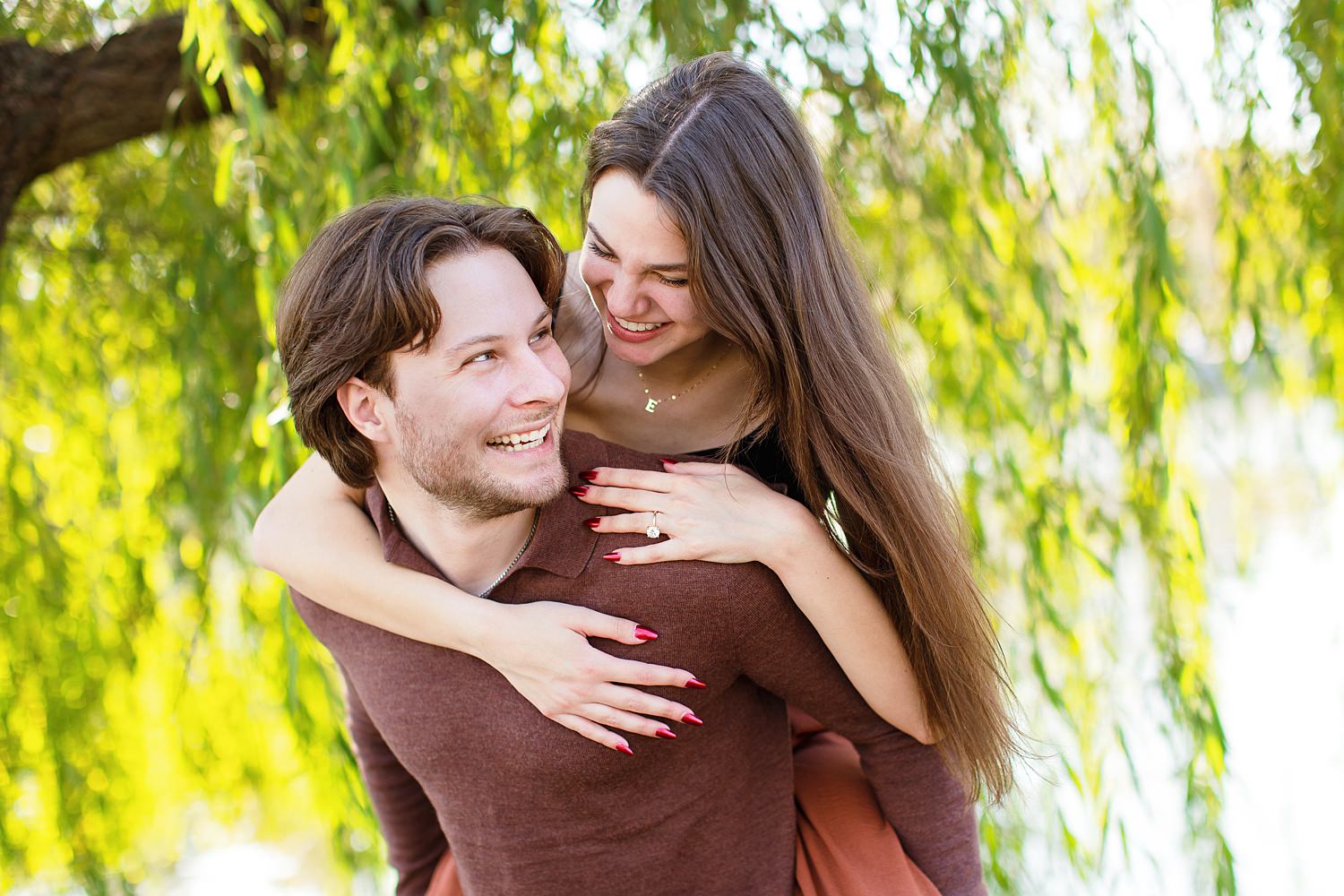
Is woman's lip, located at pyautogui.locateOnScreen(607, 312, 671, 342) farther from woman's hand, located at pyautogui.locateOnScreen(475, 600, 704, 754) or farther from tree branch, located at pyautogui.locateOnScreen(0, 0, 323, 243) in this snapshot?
tree branch, located at pyautogui.locateOnScreen(0, 0, 323, 243)

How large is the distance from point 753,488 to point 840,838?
491 millimetres

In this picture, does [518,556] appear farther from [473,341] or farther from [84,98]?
[84,98]

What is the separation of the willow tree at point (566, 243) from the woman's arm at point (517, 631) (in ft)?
1.13

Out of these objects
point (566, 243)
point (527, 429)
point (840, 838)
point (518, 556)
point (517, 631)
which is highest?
point (566, 243)

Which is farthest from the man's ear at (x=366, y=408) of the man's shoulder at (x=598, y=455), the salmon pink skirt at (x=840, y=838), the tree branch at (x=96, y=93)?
the tree branch at (x=96, y=93)

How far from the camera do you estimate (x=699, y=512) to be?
4.79 ft

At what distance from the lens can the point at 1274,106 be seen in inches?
89.9

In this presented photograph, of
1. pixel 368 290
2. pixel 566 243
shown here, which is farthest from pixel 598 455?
pixel 566 243

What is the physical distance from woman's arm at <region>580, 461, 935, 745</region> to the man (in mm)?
27

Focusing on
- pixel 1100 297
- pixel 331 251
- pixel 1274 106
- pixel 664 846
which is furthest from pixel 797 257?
pixel 1274 106

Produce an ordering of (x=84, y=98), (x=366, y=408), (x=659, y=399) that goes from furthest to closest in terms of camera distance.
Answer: (x=84, y=98)
(x=659, y=399)
(x=366, y=408)

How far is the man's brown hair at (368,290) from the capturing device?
1415 millimetres

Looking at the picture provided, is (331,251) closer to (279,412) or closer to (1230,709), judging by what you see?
(279,412)

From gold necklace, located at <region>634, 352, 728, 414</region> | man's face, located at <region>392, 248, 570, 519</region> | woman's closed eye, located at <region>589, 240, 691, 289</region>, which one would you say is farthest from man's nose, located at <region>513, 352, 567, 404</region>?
gold necklace, located at <region>634, 352, 728, 414</region>
